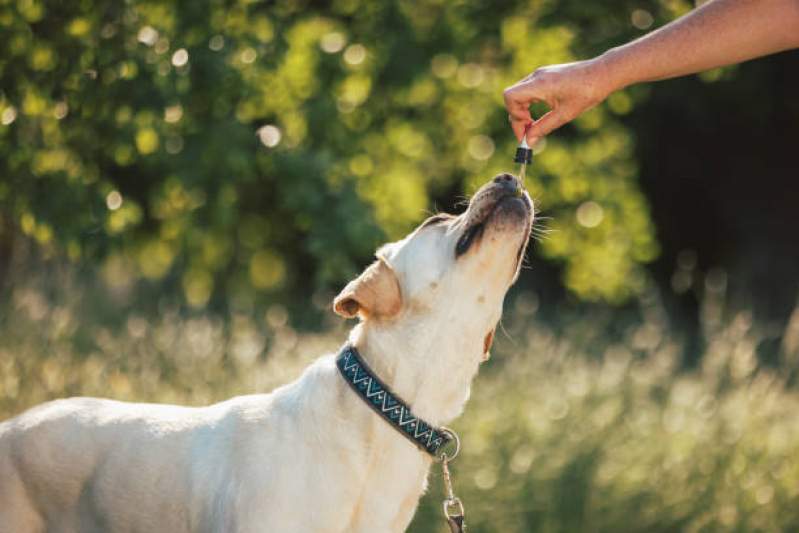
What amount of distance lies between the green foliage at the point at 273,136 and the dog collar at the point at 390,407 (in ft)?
9.12

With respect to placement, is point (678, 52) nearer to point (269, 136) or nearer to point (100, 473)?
point (100, 473)

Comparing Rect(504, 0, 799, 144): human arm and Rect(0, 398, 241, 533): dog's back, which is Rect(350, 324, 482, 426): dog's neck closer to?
Rect(0, 398, 241, 533): dog's back

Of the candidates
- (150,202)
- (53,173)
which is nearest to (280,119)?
(150,202)

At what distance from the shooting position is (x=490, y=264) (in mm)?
3172

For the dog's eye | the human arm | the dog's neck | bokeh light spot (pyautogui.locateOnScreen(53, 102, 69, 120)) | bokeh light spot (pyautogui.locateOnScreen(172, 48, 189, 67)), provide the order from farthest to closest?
bokeh light spot (pyautogui.locateOnScreen(172, 48, 189, 67)) < bokeh light spot (pyautogui.locateOnScreen(53, 102, 69, 120)) < the dog's eye < the dog's neck < the human arm

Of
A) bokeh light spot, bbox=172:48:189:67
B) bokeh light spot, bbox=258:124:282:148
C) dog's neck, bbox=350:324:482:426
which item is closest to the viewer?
dog's neck, bbox=350:324:482:426

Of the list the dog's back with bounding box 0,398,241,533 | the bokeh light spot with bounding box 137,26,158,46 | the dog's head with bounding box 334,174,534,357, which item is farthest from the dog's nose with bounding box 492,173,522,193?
the bokeh light spot with bounding box 137,26,158,46

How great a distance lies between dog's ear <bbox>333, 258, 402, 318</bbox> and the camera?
3.05 metres

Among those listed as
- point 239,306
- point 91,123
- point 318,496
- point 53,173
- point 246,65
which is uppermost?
point 246,65

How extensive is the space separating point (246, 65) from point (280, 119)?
1.95 metres

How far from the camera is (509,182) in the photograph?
323 centimetres

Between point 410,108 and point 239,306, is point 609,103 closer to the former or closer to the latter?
point 410,108

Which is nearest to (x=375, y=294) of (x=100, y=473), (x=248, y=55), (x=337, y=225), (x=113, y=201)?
(x=100, y=473)

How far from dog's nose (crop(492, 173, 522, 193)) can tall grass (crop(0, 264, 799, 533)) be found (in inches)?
91.5
